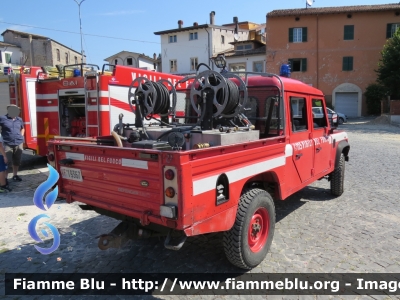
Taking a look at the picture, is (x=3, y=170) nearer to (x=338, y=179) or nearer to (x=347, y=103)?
(x=338, y=179)

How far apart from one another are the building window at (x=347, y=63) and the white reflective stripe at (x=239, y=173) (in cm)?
3269

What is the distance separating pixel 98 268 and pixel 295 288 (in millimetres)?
2189

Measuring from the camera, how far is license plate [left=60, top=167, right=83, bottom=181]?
3.71m

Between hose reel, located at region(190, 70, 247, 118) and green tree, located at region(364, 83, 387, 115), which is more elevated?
green tree, located at region(364, 83, 387, 115)

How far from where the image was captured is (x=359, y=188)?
7.01m

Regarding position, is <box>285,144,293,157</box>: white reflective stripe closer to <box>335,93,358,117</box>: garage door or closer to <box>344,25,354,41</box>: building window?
<box>335,93,358,117</box>: garage door

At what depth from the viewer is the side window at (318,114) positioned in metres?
5.52

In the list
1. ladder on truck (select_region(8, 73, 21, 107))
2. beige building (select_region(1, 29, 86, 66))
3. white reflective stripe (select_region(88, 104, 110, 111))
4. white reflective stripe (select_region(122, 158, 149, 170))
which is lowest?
white reflective stripe (select_region(122, 158, 149, 170))

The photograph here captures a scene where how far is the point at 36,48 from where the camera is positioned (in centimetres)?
4547

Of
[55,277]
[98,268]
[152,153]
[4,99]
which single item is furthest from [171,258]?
[4,99]

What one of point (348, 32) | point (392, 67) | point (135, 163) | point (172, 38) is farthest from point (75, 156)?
point (172, 38)

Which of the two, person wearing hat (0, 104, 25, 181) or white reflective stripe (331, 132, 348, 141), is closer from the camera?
white reflective stripe (331, 132, 348, 141)

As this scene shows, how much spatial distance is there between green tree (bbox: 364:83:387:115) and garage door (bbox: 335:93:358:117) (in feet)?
3.97

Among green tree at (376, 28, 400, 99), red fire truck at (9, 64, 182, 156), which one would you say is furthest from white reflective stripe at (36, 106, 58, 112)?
green tree at (376, 28, 400, 99)
